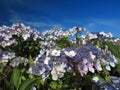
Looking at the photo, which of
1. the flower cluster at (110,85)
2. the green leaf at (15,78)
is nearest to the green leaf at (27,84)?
the green leaf at (15,78)

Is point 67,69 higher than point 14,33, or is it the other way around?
point 14,33

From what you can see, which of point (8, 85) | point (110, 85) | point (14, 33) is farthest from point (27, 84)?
point (14, 33)

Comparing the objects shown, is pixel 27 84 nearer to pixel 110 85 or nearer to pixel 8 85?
pixel 8 85

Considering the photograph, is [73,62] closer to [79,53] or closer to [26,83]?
[79,53]

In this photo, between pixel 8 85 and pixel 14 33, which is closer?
pixel 8 85

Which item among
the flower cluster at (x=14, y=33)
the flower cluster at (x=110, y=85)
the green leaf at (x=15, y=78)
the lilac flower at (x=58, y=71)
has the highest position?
the flower cluster at (x=14, y=33)

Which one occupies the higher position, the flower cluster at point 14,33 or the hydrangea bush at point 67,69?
the flower cluster at point 14,33

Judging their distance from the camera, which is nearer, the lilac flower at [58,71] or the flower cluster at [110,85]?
the lilac flower at [58,71]

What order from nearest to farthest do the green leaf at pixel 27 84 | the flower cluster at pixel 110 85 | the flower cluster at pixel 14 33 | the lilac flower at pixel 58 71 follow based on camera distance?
1. the lilac flower at pixel 58 71
2. the flower cluster at pixel 110 85
3. the green leaf at pixel 27 84
4. the flower cluster at pixel 14 33

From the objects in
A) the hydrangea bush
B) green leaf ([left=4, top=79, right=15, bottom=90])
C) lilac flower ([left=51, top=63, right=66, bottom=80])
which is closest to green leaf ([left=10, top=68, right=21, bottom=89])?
the hydrangea bush

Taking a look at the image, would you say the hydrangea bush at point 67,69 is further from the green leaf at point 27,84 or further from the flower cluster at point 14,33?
the flower cluster at point 14,33

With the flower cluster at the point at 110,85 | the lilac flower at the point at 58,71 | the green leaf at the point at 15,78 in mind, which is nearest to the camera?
the lilac flower at the point at 58,71

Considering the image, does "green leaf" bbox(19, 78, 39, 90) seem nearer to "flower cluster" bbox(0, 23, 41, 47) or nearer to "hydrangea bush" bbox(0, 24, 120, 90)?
"hydrangea bush" bbox(0, 24, 120, 90)

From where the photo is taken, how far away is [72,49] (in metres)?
2.90
